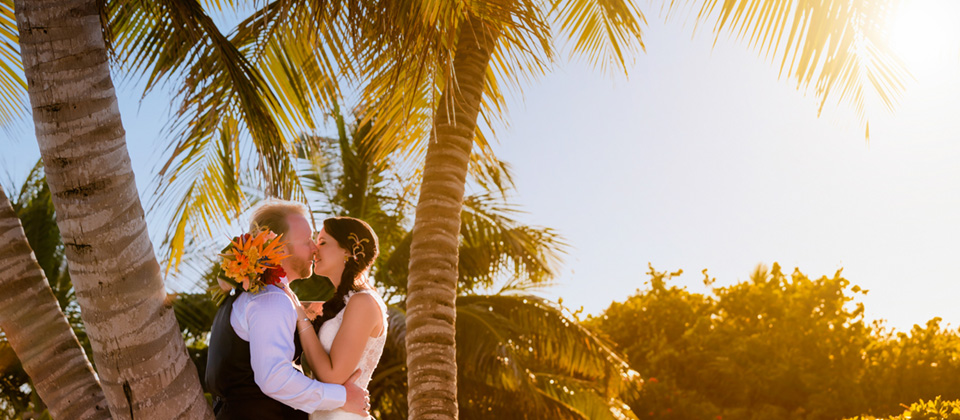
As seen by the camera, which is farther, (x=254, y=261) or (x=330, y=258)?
(x=330, y=258)

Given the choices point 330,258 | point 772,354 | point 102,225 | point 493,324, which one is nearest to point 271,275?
point 330,258

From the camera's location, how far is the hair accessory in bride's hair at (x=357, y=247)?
12.8 feet

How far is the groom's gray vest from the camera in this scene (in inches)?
128

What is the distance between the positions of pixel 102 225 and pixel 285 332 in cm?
81

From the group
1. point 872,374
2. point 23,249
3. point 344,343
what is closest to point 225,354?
point 344,343

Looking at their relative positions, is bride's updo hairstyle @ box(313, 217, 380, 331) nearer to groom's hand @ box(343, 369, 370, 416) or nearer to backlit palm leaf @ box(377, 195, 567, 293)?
groom's hand @ box(343, 369, 370, 416)

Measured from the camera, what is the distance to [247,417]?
327cm

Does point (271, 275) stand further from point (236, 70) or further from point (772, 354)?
point (772, 354)

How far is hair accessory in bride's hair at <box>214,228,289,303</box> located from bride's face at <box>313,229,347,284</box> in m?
0.48

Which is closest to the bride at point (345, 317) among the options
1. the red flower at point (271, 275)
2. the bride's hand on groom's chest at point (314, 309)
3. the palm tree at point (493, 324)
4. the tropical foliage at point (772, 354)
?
the bride's hand on groom's chest at point (314, 309)

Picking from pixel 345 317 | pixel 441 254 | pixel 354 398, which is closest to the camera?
pixel 354 398

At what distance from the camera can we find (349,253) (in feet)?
12.9

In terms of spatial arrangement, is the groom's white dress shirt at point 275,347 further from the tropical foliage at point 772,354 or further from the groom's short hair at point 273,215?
the tropical foliage at point 772,354

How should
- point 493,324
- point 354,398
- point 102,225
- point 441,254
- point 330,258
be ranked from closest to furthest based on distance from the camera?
point 102,225 → point 354,398 → point 330,258 → point 441,254 → point 493,324
